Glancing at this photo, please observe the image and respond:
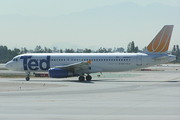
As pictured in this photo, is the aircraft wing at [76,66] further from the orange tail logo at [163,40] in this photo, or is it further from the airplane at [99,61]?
the orange tail logo at [163,40]

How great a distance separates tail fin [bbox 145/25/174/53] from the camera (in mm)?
40656

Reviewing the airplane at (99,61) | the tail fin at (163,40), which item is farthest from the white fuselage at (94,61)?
the tail fin at (163,40)

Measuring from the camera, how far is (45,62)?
1662 inches

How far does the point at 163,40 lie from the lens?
134ft

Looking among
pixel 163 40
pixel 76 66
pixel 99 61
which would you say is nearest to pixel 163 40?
pixel 163 40

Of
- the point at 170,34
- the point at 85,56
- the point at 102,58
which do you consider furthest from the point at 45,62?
the point at 170,34

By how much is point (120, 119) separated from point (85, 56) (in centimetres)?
2932

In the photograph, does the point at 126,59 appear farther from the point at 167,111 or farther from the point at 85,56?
the point at 167,111

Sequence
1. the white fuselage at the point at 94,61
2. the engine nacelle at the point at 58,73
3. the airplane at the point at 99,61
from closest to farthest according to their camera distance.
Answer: the engine nacelle at the point at 58,73, the airplane at the point at 99,61, the white fuselage at the point at 94,61

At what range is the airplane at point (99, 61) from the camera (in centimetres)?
3984

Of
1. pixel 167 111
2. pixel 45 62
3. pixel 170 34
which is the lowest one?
pixel 167 111

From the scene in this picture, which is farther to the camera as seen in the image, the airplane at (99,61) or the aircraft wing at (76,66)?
the airplane at (99,61)

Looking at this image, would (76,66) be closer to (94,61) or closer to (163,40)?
(94,61)

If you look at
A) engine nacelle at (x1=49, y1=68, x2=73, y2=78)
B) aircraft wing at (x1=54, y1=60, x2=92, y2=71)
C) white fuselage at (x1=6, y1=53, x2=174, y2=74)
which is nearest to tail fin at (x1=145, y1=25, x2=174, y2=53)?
white fuselage at (x1=6, y1=53, x2=174, y2=74)
